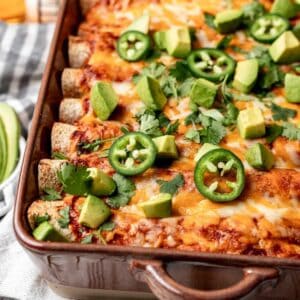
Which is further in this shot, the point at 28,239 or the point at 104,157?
the point at 104,157

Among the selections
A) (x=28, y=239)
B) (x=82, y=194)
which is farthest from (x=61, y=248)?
(x=82, y=194)

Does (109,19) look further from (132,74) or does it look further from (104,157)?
(104,157)

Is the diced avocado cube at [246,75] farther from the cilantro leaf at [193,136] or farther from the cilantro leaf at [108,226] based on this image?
the cilantro leaf at [108,226]

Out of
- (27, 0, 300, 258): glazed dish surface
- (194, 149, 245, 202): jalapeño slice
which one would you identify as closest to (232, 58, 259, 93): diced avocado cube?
(27, 0, 300, 258): glazed dish surface

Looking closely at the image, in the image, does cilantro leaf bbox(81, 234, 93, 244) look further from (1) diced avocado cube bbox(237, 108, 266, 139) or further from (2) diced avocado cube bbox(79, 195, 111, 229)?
(1) diced avocado cube bbox(237, 108, 266, 139)

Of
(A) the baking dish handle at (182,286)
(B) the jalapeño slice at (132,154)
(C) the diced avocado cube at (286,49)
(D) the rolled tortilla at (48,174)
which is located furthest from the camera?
(C) the diced avocado cube at (286,49)

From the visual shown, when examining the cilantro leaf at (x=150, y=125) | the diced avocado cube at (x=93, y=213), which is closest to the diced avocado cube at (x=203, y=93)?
the cilantro leaf at (x=150, y=125)

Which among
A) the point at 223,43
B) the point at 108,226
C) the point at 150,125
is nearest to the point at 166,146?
the point at 150,125
